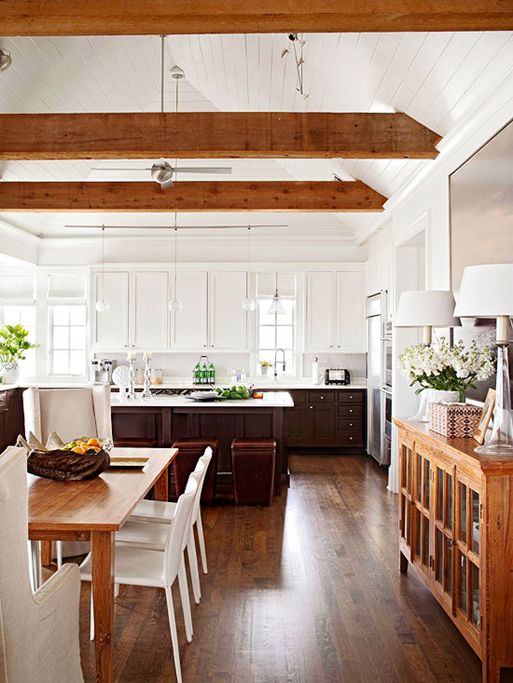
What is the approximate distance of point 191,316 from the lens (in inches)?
325

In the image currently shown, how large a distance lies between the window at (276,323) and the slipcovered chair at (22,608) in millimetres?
6548

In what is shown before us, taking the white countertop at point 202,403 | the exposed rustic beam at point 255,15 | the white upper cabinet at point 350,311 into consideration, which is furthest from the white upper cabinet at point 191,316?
the exposed rustic beam at point 255,15

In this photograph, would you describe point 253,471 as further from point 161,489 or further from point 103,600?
point 103,600

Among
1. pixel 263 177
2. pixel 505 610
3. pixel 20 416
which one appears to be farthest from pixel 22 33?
pixel 20 416

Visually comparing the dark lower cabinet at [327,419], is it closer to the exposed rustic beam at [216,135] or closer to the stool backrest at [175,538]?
the exposed rustic beam at [216,135]

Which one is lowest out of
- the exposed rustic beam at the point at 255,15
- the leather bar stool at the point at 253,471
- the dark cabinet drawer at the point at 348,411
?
the leather bar stool at the point at 253,471

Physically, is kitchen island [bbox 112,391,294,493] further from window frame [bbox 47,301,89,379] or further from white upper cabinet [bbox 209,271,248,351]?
window frame [bbox 47,301,89,379]

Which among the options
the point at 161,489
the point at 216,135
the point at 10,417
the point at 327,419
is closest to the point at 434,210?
the point at 216,135

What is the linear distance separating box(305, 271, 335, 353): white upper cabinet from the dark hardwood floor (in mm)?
3698

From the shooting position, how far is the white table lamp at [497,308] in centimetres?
241

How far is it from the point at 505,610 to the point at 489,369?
3.85 feet

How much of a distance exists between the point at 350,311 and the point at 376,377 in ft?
4.53

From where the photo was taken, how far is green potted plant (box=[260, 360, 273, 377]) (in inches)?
325

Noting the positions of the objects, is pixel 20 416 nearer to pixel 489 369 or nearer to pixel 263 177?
pixel 263 177
